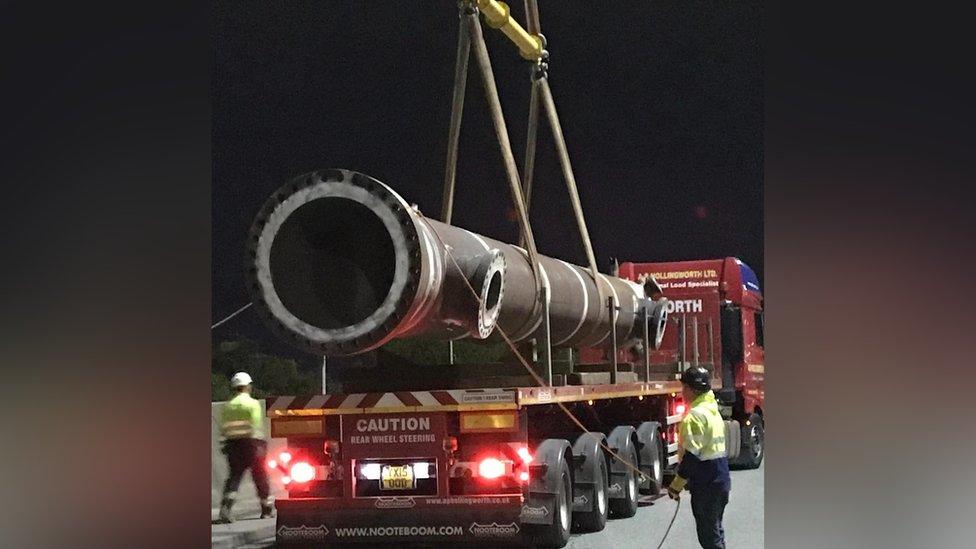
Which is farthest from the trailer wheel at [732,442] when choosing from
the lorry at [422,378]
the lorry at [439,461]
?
the lorry at [439,461]

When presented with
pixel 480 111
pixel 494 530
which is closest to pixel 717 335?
pixel 480 111

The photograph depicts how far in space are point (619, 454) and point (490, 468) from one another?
2.04 m

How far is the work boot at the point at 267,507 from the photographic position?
304 inches

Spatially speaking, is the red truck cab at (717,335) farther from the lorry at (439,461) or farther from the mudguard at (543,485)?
the mudguard at (543,485)

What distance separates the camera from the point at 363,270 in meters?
6.33

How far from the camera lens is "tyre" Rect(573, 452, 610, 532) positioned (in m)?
7.25

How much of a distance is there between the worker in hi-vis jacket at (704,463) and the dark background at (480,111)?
104cm

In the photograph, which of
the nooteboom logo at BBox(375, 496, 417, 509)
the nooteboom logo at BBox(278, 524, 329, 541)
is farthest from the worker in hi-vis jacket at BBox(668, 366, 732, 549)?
the nooteboom logo at BBox(278, 524, 329, 541)

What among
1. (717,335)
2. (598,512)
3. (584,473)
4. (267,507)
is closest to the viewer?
(584,473)

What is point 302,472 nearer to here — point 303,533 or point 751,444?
point 303,533

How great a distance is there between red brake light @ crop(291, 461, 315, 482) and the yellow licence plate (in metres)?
0.48
